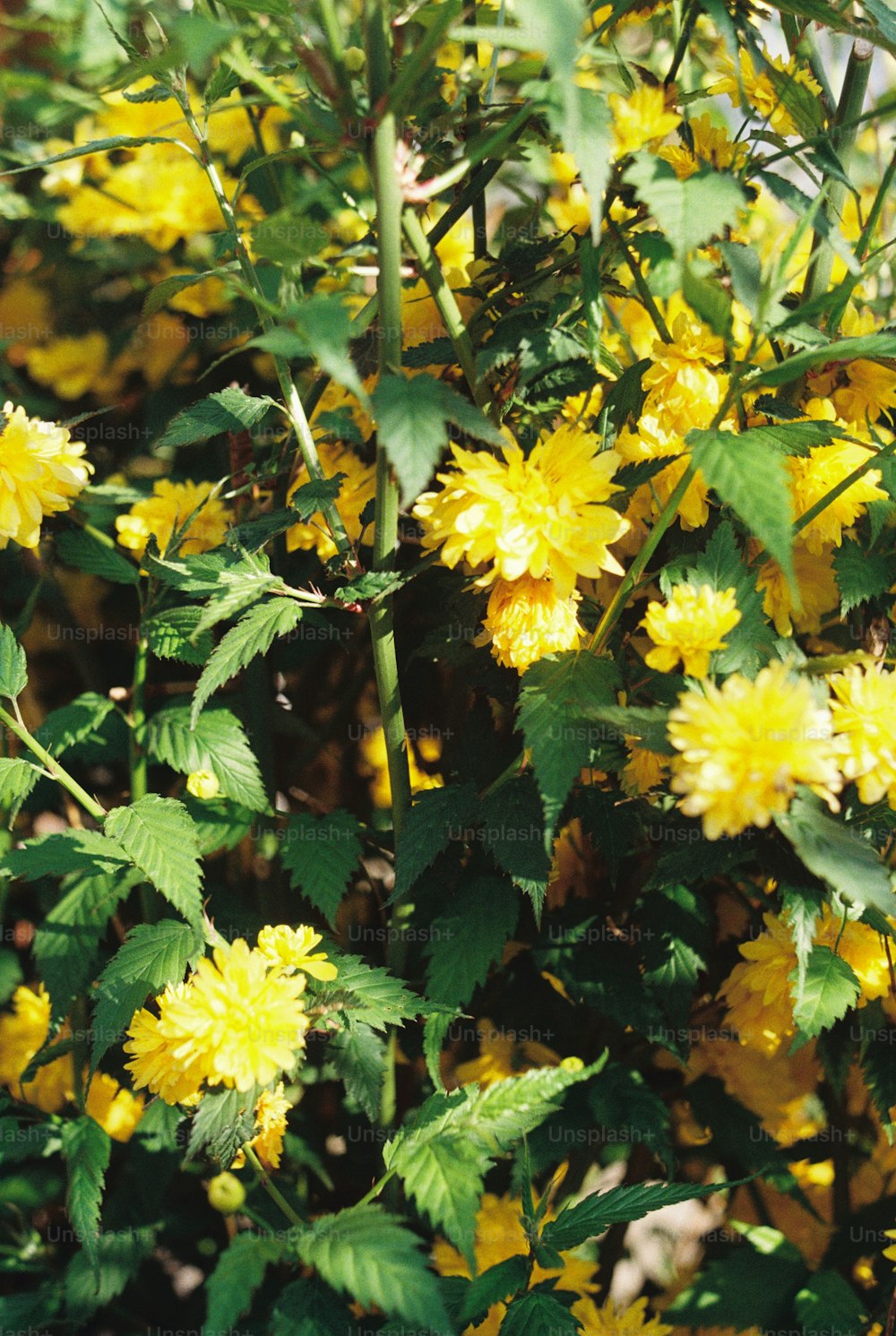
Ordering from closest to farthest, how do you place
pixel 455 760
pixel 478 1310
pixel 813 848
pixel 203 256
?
pixel 813 848 → pixel 478 1310 → pixel 455 760 → pixel 203 256

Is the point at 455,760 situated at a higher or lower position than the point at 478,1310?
higher

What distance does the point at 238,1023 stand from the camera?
2.33ft

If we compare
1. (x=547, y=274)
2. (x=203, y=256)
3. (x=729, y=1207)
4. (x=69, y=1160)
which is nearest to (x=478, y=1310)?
(x=69, y=1160)

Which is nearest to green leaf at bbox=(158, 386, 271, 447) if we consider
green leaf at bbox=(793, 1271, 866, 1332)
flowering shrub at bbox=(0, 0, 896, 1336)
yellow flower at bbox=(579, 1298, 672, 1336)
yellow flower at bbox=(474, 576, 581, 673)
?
flowering shrub at bbox=(0, 0, 896, 1336)

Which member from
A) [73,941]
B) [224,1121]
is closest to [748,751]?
[224,1121]

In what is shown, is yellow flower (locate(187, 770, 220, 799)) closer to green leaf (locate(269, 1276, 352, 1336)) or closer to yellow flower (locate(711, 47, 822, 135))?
green leaf (locate(269, 1276, 352, 1336))

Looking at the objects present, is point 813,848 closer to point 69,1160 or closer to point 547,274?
point 547,274

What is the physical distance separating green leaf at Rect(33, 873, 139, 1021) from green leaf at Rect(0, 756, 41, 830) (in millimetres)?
126

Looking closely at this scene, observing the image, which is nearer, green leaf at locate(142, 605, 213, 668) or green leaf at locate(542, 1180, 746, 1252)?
green leaf at locate(542, 1180, 746, 1252)

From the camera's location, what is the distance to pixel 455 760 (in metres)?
0.95

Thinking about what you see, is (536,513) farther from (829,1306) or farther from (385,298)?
(829,1306)

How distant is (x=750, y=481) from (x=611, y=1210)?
0.55 meters

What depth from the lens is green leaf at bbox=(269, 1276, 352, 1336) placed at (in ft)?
2.53

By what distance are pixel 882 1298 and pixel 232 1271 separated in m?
0.63
